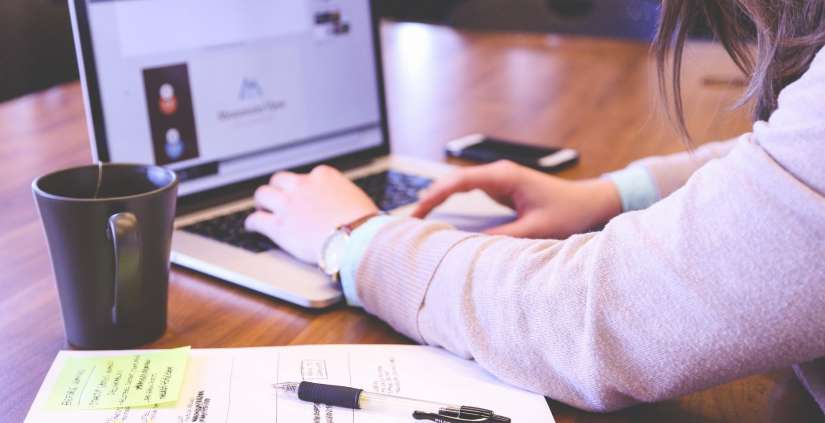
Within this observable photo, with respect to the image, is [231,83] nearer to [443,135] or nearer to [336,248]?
[336,248]

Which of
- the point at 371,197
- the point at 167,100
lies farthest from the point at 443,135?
the point at 167,100

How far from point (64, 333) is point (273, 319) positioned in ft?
0.55

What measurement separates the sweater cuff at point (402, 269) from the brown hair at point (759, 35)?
242 millimetres

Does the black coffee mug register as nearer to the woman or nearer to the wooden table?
the wooden table

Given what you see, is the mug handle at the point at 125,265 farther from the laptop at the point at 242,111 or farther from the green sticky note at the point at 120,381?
the laptop at the point at 242,111

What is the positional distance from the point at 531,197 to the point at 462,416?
0.40m

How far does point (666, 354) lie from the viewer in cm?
55

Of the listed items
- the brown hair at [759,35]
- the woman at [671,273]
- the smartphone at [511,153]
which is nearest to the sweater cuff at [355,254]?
the woman at [671,273]

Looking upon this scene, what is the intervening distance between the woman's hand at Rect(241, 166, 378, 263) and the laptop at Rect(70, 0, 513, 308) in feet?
0.07

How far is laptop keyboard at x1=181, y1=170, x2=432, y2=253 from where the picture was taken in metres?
0.84

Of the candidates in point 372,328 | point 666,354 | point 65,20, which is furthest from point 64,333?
point 65,20

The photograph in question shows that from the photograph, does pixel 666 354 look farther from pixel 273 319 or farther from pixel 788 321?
pixel 273 319

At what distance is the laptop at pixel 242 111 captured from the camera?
0.83 metres

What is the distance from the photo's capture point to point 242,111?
980mm
